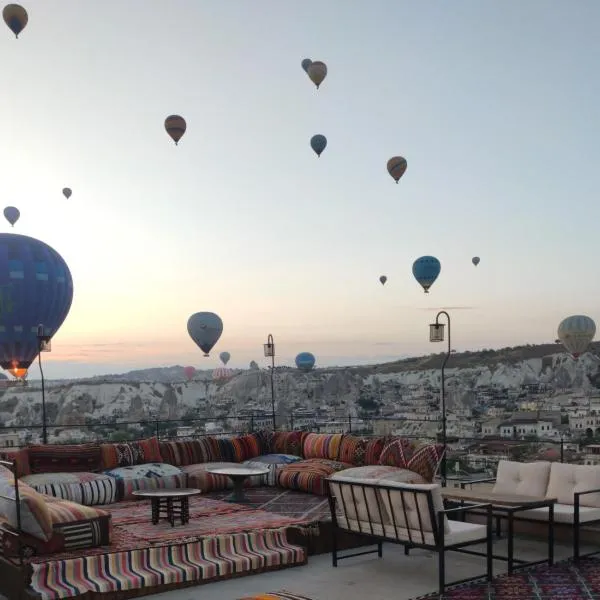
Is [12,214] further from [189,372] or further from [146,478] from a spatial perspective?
[189,372]

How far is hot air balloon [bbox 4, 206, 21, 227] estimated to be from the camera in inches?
731

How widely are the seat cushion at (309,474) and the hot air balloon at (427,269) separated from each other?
10.7m

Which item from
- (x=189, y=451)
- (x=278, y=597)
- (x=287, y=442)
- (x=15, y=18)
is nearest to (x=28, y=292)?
(x=15, y=18)

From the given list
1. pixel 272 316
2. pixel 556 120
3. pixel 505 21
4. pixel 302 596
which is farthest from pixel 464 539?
pixel 272 316

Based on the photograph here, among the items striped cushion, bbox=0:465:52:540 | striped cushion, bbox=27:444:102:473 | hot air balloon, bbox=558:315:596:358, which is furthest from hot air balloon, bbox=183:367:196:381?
striped cushion, bbox=0:465:52:540

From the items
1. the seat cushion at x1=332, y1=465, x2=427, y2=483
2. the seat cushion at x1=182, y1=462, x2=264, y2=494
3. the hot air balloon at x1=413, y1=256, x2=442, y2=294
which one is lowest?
the seat cushion at x1=182, y1=462, x2=264, y2=494

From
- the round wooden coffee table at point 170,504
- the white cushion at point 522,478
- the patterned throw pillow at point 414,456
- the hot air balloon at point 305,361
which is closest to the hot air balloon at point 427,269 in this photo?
the hot air balloon at point 305,361

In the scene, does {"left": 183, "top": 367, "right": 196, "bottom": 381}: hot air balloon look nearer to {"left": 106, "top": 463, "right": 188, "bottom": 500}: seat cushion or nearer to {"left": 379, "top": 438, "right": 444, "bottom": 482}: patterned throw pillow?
{"left": 106, "top": 463, "right": 188, "bottom": 500}: seat cushion

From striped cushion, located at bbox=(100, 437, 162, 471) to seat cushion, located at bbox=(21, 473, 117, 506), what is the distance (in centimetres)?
56

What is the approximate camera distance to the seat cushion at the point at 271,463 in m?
8.46

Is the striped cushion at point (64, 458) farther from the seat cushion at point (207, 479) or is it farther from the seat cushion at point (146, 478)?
the seat cushion at point (207, 479)

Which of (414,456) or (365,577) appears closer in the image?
(365,577)

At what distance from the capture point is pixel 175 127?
14898 millimetres

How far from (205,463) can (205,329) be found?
11.4 meters
